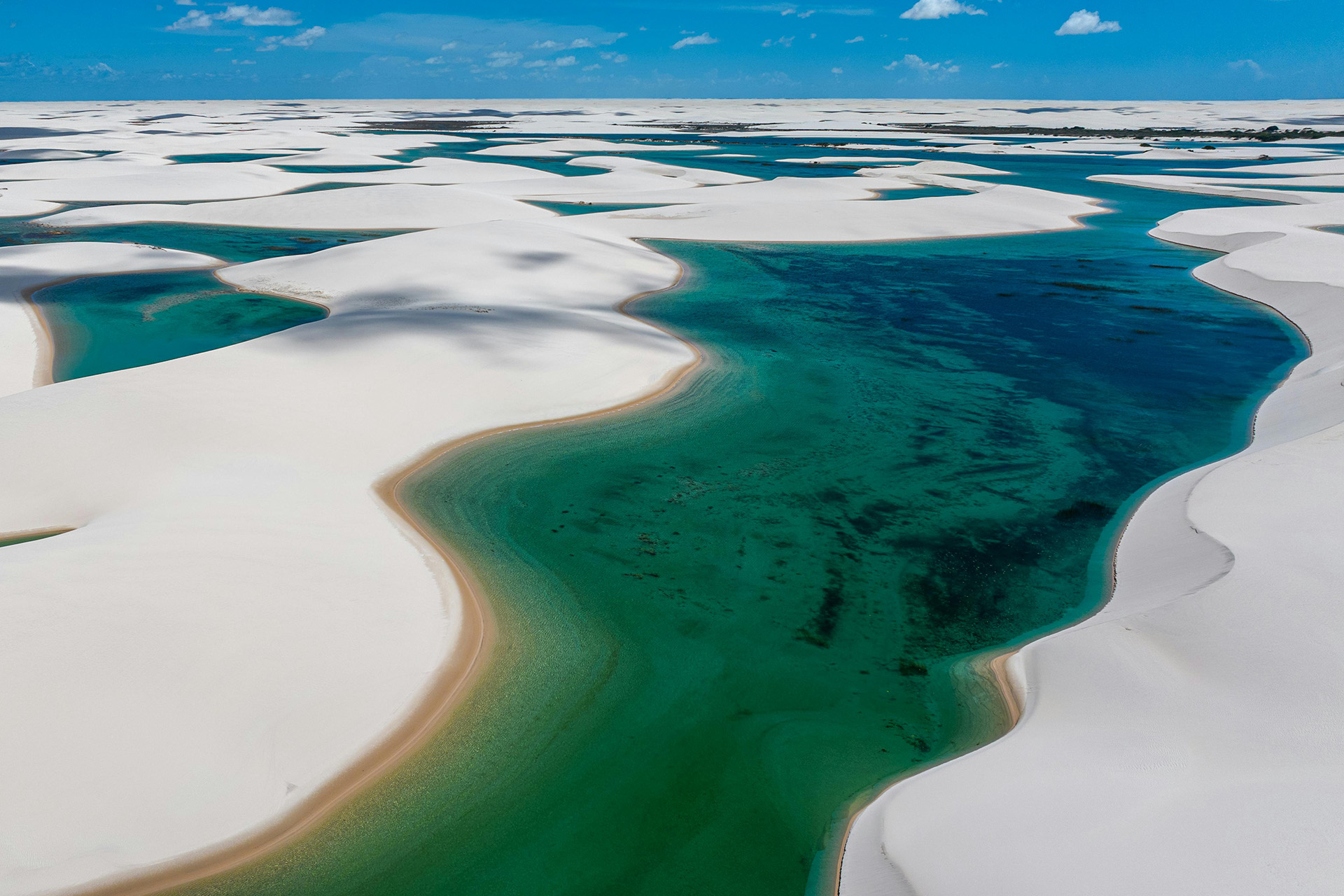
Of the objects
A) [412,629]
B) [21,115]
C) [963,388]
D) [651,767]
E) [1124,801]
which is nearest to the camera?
[1124,801]

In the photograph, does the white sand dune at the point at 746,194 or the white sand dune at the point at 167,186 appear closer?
the white sand dune at the point at 746,194

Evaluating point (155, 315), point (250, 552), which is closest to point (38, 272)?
point (155, 315)

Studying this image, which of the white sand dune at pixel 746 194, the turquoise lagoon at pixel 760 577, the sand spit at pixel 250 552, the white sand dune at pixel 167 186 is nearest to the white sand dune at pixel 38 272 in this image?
the sand spit at pixel 250 552

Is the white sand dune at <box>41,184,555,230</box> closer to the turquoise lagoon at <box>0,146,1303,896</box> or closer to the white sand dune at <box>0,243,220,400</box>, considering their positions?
the white sand dune at <box>0,243,220,400</box>

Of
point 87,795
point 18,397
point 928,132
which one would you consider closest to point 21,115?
point 928,132

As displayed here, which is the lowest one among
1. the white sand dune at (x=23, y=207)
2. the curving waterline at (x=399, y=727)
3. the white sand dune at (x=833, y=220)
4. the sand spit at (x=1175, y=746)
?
the curving waterline at (x=399, y=727)

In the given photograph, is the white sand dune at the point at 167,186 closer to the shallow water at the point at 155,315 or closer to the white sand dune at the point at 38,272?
the shallow water at the point at 155,315

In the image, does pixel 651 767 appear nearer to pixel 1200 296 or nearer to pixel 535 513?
pixel 535 513

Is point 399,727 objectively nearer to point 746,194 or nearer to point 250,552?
point 250,552
